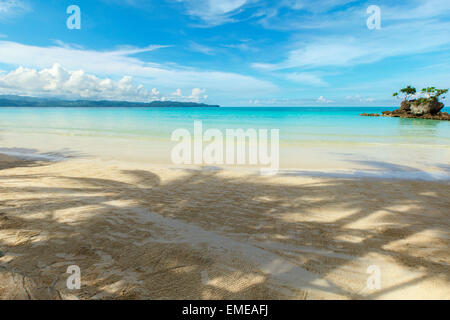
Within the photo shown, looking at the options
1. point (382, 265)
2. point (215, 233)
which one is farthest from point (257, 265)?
point (382, 265)

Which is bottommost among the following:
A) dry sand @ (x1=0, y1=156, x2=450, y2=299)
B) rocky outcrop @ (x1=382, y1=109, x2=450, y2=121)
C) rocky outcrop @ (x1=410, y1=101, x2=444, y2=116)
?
dry sand @ (x1=0, y1=156, x2=450, y2=299)

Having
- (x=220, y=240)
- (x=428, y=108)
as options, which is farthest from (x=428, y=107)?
(x=220, y=240)

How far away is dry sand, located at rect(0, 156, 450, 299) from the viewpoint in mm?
2916

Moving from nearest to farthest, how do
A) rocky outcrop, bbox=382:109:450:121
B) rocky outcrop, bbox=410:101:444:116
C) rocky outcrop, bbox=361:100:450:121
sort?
rocky outcrop, bbox=382:109:450:121, rocky outcrop, bbox=361:100:450:121, rocky outcrop, bbox=410:101:444:116

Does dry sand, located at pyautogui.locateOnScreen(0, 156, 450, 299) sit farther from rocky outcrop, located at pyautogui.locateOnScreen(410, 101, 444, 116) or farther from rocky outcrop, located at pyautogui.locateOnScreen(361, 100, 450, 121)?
rocky outcrop, located at pyautogui.locateOnScreen(410, 101, 444, 116)

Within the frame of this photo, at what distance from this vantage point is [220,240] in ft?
13.2

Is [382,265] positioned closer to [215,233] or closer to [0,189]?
[215,233]

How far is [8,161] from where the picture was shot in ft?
32.2

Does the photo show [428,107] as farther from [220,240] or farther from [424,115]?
[220,240]

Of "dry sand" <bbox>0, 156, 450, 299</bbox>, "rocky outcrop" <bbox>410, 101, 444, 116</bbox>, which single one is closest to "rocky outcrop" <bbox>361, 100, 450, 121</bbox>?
"rocky outcrop" <bbox>410, 101, 444, 116</bbox>

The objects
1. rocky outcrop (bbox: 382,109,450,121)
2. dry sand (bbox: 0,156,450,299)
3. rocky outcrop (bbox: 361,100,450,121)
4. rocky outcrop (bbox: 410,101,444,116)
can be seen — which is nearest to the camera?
dry sand (bbox: 0,156,450,299)

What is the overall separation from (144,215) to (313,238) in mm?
3374

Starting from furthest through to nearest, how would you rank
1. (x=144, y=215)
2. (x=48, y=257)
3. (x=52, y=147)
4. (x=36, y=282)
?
(x=52, y=147) < (x=144, y=215) < (x=48, y=257) < (x=36, y=282)

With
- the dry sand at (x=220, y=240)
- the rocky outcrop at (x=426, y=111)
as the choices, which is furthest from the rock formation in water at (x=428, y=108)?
the dry sand at (x=220, y=240)
